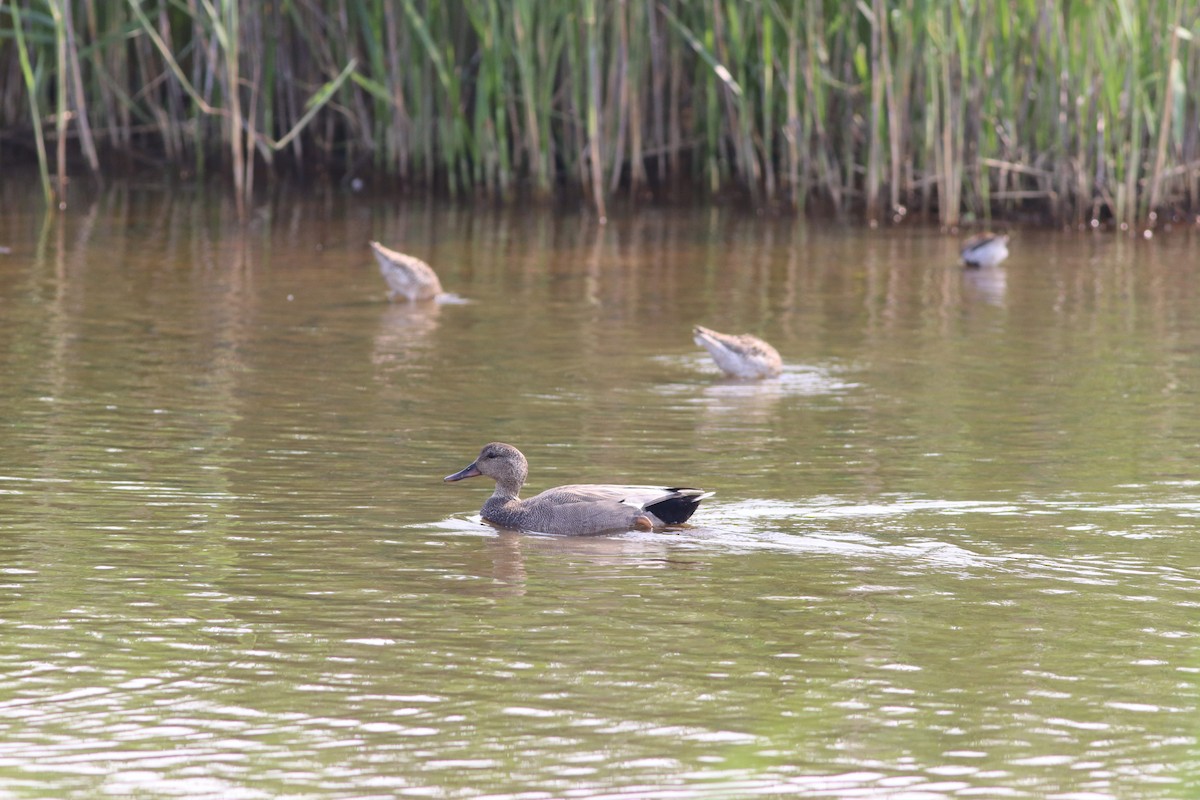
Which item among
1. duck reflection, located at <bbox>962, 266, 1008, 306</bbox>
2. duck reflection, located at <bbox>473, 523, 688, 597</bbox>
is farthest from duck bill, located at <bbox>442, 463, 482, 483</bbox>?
duck reflection, located at <bbox>962, 266, 1008, 306</bbox>

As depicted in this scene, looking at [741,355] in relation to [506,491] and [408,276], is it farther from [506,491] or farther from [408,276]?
[408,276]

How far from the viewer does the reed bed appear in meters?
18.1

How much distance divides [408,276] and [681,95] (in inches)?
312

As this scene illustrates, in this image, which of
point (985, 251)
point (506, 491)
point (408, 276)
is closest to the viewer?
point (506, 491)

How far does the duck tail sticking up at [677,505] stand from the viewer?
7418 millimetres

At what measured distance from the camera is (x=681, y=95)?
70.7 feet

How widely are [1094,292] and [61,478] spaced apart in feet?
31.1

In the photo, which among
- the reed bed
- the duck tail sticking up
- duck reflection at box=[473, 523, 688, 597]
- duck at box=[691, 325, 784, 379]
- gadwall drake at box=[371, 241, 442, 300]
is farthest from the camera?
the reed bed

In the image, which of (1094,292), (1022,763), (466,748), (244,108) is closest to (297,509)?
(466,748)

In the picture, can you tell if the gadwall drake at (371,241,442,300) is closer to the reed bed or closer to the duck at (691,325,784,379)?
the duck at (691,325,784,379)

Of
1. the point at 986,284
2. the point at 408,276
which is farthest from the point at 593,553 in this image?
the point at 986,284

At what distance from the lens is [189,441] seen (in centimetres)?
920

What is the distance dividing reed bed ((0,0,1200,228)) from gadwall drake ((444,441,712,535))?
1051cm

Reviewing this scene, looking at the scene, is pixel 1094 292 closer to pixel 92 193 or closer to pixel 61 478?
pixel 61 478
